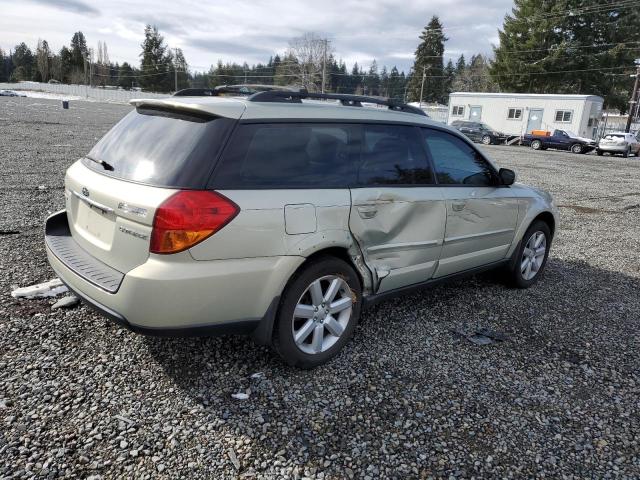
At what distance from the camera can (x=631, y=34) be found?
49.4 m

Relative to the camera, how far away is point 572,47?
49562 mm

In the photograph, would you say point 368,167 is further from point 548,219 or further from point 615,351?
point 548,219

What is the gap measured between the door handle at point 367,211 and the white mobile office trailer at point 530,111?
125ft

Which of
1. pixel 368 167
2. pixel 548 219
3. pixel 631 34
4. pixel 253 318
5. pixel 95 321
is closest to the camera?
pixel 253 318

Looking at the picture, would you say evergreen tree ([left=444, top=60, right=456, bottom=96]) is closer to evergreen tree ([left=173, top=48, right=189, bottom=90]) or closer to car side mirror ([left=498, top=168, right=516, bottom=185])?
evergreen tree ([left=173, top=48, right=189, bottom=90])

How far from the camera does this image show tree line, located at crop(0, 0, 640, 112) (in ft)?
163

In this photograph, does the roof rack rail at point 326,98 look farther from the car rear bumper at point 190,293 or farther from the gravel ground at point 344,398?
the gravel ground at point 344,398

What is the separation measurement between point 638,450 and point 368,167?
7.47 feet

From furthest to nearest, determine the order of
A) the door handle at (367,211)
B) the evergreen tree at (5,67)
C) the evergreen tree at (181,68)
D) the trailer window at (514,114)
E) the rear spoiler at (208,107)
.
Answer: the evergreen tree at (5,67), the evergreen tree at (181,68), the trailer window at (514,114), the door handle at (367,211), the rear spoiler at (208,107)

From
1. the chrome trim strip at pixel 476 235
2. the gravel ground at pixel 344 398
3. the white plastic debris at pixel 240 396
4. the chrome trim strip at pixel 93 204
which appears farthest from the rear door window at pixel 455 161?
the chrome trim strip at pixel 93 204

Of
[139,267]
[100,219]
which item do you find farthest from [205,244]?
[100,219]

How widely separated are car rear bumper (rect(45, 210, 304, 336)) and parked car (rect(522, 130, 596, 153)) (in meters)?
32.7

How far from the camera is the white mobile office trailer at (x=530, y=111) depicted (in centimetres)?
3556

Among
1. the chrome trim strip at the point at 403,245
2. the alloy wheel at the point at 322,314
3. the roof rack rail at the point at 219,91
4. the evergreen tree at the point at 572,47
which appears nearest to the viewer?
the alloy wheel at the point at 322,314
